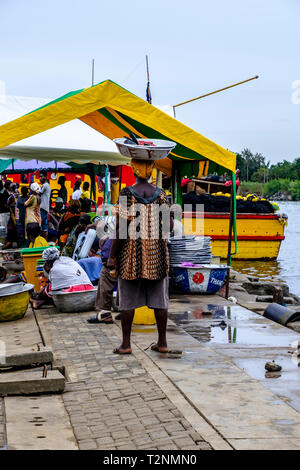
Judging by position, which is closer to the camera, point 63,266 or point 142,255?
point 142,255

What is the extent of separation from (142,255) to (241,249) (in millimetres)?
15511

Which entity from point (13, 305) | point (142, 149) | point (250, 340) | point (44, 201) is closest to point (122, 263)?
point (142, 149)

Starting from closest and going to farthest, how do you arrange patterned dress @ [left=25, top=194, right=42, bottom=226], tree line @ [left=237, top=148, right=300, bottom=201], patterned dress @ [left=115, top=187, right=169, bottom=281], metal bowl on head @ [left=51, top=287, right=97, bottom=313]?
patterned dress @ [left=115, top=187, right=169, bottom=281] → metal bowl on head @ [left=51, top=287, right=97, bottom=313] → patterned dress @ [left=25, top=194, right=42, bottom=226] → tree line @ [left=237, top=148, right=300, bottom=201]

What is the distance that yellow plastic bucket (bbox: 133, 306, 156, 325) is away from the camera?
7445 mm

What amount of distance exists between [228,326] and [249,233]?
44.4ft

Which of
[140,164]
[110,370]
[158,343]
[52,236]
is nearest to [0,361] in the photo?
[110,370]

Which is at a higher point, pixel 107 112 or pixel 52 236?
pixel 107 112

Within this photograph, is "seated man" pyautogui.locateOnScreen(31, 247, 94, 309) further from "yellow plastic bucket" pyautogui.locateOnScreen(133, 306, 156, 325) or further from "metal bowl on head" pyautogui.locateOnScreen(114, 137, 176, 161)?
"metal bowl on head" pyautogui.locateOnScreen(114, 137, 176, 161)

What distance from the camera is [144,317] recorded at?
7492 mm

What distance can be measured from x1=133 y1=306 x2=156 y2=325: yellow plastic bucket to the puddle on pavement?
0.42m

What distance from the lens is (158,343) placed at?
616cm

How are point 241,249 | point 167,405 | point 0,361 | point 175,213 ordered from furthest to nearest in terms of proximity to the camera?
point 241,249 < point 175,213 < point 0,361 < point 167,405

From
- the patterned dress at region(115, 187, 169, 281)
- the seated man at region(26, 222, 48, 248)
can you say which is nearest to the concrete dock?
the patterned dress at region(115, 187, 169, 281)

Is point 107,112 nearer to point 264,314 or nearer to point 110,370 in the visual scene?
point 264,314
